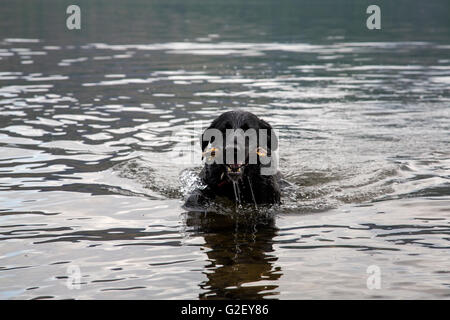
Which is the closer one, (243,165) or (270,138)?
(243,165)

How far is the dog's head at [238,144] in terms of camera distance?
25.0ft

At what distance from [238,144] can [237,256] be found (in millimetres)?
1528

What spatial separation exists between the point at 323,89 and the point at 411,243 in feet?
38.8

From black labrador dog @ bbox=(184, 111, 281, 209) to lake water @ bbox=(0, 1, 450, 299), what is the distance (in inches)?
11.6

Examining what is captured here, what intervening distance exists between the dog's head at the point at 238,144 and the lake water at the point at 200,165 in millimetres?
693

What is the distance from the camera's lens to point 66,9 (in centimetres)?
4906

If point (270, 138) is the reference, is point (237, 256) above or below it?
below

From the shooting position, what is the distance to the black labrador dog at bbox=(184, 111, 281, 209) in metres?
8.02

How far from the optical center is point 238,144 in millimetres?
7750

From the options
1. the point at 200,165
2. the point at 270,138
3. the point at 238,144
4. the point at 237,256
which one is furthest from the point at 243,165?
the point at 200,165

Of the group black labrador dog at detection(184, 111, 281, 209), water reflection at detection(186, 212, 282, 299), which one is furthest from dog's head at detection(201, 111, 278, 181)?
water reflection at detection(186, 212, 282, 299)

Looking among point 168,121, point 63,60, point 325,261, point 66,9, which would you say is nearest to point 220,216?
point 325,261

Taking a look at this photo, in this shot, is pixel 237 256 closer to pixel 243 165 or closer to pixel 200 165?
pixel 243 165

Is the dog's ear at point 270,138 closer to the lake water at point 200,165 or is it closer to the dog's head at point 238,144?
the dog's head at point 238,144
